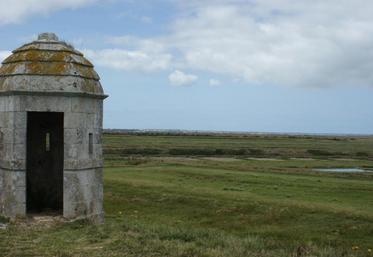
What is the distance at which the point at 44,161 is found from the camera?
1350 centimetres

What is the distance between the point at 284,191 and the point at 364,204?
14.4ft

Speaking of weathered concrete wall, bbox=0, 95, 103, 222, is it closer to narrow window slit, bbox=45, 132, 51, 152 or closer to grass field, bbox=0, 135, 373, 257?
grass field, bbox=0, 135, 373, 257

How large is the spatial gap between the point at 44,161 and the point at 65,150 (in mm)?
2728

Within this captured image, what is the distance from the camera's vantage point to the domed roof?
1079 cm

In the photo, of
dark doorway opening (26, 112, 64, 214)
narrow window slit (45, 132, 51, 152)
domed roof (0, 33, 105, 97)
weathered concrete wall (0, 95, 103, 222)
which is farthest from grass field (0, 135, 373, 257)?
domed roof (0, 33, 105, 97)

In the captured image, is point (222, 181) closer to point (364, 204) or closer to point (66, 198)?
point (364, 204)

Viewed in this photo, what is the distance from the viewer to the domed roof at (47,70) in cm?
1079

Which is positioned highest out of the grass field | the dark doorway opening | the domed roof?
the domed roof

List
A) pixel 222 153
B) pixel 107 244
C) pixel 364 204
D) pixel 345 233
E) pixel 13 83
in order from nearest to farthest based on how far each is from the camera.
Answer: pixel 107 244 < pixel 13 83 < pixel 345 233 < pixel 364 204 < pixel 222 153

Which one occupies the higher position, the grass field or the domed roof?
the domed roof

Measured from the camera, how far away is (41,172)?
13.5 m

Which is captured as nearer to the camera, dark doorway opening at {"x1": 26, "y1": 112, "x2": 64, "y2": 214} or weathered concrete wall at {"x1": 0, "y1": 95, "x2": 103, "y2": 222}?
weathered concrete wall at {"x1": 0, "y1": 95, "x2": 103, "y2": 222}

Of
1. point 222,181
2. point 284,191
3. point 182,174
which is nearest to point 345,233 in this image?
point 284,191

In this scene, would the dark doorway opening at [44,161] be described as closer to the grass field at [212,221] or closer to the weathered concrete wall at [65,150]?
the grass field at [212,221]
